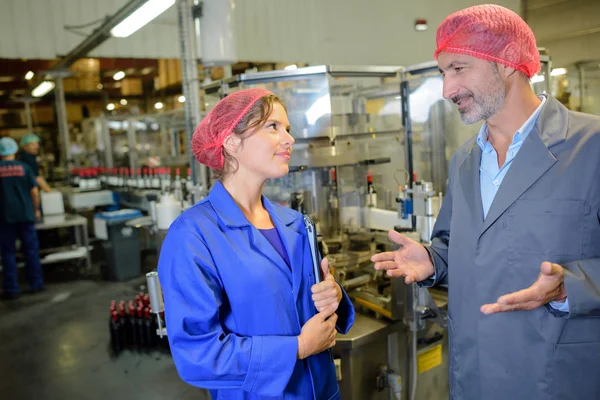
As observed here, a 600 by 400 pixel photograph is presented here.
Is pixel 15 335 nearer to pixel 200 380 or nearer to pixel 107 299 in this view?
pixel 107 299

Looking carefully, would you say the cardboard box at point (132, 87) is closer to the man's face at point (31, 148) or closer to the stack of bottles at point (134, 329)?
the man's face at point (31, 148)

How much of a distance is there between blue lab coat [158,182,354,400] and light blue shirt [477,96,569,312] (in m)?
0.48

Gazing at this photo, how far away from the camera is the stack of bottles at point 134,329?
3412mm

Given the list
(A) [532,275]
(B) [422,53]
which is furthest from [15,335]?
(B) [422,53]

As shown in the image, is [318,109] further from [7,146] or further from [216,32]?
[7,146]

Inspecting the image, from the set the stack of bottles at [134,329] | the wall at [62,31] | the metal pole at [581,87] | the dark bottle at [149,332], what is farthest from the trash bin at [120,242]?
the metal pole at [581,87]

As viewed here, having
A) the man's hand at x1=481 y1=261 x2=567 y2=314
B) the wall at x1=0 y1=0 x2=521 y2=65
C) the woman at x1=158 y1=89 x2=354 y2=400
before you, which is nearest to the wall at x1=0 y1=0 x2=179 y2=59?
the wall at x1=0 y1=0 x2=521 y2=65

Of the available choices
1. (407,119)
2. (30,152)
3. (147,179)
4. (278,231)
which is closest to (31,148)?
(30,152)

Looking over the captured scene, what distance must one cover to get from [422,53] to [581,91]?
1.62 metres

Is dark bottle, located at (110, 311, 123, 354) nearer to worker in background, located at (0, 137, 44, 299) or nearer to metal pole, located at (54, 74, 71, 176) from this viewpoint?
worker in background, located at (0, 137, 44, 299)

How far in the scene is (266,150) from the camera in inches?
47.6

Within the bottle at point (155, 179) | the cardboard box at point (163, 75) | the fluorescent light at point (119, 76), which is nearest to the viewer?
the bottle at point (155, 179)

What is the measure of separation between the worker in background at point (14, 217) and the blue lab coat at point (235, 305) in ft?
13.6

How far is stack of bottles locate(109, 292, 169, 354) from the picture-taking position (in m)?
3.41
